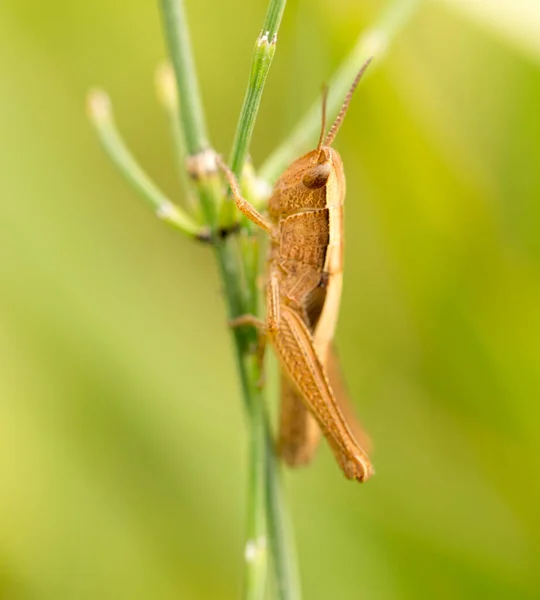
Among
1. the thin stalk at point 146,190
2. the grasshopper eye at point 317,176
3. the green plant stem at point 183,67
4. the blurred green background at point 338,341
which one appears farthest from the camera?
the blurred green background at point 338,341

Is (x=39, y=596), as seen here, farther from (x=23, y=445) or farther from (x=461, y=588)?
(x=461, y=588)

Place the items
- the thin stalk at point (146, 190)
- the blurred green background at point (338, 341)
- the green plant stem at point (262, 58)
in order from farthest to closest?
the blurred green background at point (338, 341) → the thin stalk at point (146, 190) → the green plant stem at point (262, 58)

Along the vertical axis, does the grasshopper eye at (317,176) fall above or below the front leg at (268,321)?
above

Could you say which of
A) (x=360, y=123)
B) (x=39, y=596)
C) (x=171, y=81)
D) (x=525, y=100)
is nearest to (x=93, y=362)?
(x=39, y=596)

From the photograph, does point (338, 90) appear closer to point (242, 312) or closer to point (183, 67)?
point (183, 67)

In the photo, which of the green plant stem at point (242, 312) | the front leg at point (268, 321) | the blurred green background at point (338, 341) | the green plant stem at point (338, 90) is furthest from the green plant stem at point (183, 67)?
the blurred green background at point (338, 341)

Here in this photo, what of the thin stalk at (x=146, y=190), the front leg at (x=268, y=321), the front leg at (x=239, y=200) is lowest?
the front leg at (x=268, y=321)

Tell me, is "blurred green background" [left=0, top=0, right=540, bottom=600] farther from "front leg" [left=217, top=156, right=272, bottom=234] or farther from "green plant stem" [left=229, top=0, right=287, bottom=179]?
"green plant stem" [left=229, top=0, right=287, bottom=179]

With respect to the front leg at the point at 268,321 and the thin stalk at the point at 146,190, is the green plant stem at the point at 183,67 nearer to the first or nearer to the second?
the thin stalk at the point at 146,190
